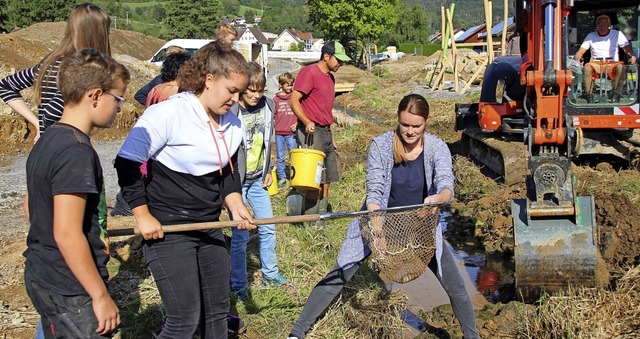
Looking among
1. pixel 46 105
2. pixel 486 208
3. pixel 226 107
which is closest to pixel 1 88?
pixel 46 105

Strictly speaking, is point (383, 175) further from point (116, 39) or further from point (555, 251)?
point (116, 39)

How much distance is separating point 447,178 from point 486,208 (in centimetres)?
412

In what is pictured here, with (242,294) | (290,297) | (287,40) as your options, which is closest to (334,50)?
(290,297)

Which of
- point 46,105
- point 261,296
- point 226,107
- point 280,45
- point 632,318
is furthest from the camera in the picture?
point 280,45

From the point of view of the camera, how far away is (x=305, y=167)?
21.0 ft

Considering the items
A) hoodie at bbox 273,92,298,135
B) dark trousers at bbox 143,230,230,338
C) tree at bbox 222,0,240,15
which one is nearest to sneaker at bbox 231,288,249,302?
dark trousers at bbox 143,230,230,338

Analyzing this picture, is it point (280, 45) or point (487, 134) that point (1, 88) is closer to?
point (487, 134)

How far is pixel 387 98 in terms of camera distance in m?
25.5

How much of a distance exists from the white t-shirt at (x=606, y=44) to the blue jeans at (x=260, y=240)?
5.69 metres

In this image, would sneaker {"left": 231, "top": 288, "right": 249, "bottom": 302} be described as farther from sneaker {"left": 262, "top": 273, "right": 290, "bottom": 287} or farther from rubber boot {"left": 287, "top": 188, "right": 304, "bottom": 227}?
rubber boot {"left": 287, "top": 188, "right": 304, "bottom": 227}

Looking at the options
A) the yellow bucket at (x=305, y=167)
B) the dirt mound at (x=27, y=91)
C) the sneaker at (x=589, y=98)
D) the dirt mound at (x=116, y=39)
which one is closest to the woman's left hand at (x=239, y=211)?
the yellow bucket at (x=305, y=167)

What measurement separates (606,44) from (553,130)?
353cm

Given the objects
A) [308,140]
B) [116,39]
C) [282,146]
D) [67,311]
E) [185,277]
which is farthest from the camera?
[116,39]

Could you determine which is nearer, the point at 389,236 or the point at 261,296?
the point at 389,236
